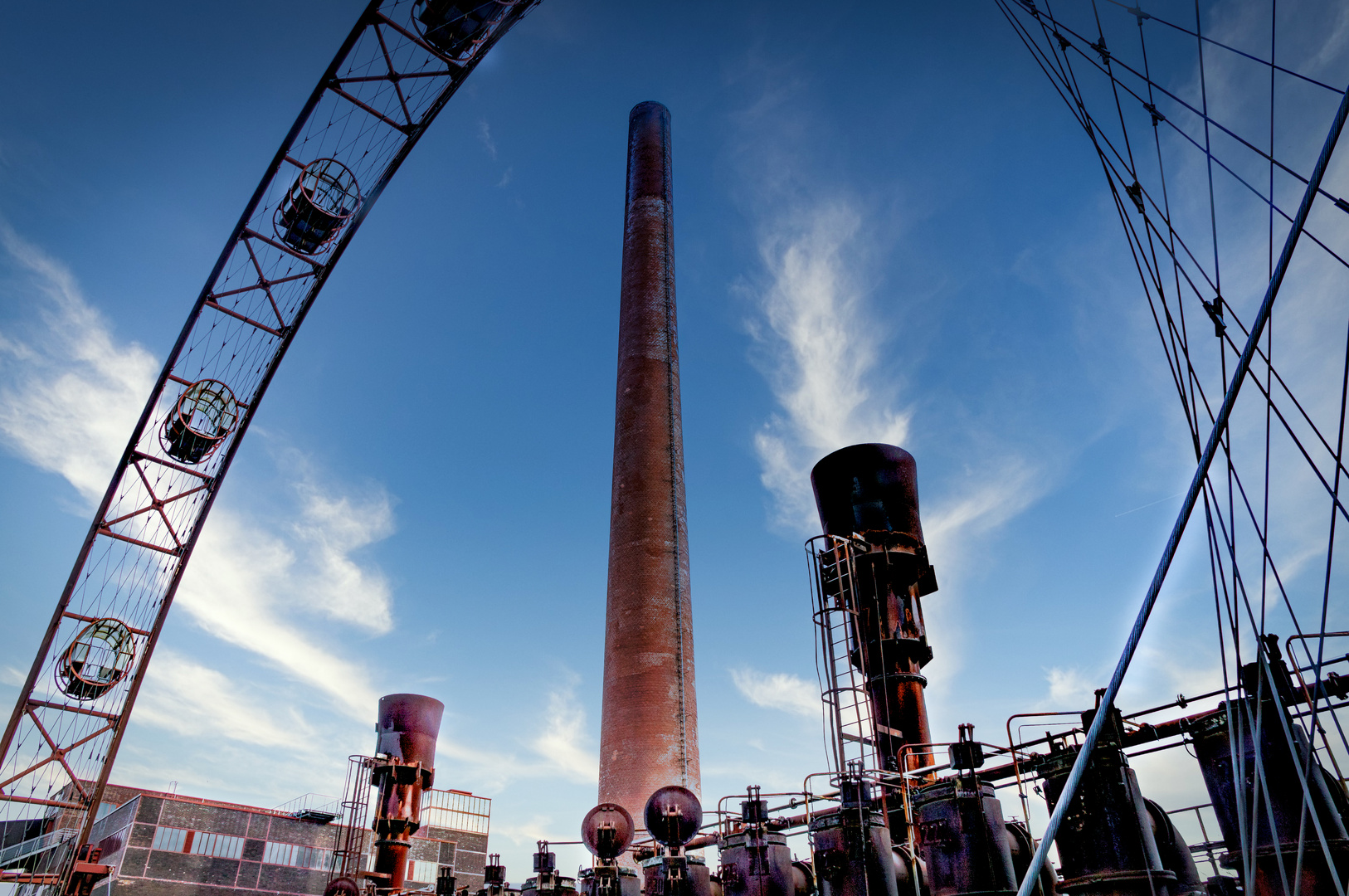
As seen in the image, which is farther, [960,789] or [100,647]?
[100,647]

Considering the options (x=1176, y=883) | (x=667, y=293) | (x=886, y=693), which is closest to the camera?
(x=1176, y=883)

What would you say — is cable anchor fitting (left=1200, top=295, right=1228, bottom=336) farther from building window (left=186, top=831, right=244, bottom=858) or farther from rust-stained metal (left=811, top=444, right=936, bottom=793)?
building window (left=186, top=831, right=244, bottom=858)

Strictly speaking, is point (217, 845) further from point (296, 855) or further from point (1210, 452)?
point (1210, 452)

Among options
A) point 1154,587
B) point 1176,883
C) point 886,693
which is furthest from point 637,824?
point 1154,587

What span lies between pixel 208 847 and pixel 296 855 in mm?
3257

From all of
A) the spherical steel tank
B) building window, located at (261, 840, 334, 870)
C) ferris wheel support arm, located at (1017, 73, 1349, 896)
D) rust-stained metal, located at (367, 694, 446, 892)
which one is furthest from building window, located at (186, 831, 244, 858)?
ferris wheel support arm, located at (1017, 73, 1349, 896)

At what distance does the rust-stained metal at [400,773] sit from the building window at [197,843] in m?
8.25

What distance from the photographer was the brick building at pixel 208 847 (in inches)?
1079

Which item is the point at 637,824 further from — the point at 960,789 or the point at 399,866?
the point at 960,789

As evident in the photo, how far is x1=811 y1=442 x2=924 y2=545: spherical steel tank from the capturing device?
17.7m

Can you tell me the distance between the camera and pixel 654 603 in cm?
2198

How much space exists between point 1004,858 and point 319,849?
93.9 feet

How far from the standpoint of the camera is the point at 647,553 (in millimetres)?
22719

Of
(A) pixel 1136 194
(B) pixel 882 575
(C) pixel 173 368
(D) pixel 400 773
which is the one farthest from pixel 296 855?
(A) pixel 1136 194
